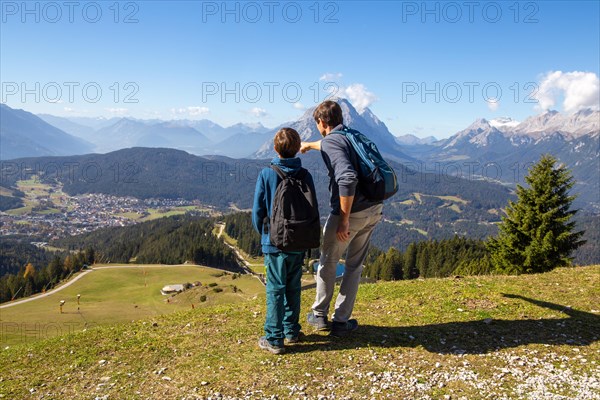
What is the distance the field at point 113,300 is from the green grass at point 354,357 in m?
26.4

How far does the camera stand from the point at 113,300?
72.1m

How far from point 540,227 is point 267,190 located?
27.1 meters

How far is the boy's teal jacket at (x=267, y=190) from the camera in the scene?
258 inches

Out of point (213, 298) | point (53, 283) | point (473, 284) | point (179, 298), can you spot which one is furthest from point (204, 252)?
point (473, 284)

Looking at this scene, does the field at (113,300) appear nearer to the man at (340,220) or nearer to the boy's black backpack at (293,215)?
the man at (340,220)

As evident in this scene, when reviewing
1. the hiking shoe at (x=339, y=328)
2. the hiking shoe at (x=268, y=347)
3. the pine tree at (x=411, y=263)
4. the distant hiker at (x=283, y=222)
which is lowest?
the pine tree at (x=411, y=263)

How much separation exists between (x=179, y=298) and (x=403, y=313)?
63.0m

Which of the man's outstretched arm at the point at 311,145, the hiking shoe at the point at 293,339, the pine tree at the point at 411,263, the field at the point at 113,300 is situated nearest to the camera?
the man's outstretched arm at the point at 311,145

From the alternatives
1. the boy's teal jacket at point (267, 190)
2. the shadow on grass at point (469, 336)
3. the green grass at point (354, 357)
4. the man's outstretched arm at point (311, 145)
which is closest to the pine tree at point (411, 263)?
the green grass at point (354, 357)

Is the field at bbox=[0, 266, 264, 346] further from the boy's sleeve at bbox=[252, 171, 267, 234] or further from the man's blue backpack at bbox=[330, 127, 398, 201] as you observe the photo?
the man's blue backpack at bbox=[330, 127, 398, 201]

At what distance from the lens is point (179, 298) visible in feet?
216

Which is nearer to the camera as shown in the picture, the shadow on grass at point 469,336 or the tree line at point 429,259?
the shadow on grass at point 469,336

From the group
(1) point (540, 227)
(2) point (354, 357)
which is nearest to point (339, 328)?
(2) point (354, 357)

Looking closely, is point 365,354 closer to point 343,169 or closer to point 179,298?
point 343,169
